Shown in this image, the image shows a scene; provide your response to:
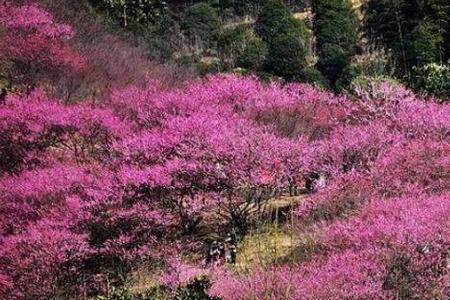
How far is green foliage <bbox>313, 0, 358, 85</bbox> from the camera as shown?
2978 cm

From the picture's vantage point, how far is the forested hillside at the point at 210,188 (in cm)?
840

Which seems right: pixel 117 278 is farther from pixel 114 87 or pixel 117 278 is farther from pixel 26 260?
pixel 114 87

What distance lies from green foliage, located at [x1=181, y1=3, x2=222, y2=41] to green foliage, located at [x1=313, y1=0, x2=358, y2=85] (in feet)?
17.1

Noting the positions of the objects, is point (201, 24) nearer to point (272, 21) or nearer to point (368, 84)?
point (272, 21)

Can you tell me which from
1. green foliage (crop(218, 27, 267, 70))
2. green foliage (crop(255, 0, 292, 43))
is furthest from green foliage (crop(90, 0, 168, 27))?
green foliage (crop(255, 0, 292, 43))

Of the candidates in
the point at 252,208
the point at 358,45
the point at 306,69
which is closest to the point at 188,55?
the point at 306,69

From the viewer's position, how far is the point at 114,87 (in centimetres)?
1925

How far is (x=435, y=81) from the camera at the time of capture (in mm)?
26344

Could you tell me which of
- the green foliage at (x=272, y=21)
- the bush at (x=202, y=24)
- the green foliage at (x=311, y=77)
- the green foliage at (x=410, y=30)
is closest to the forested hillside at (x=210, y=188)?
the green foliage at (x=311, y=77)

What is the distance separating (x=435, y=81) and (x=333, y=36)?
6.64 metres

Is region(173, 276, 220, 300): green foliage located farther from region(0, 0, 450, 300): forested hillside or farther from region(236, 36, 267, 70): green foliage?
region(236, 36, 267, 70): green foliage

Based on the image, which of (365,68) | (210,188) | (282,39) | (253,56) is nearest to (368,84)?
(365,68)

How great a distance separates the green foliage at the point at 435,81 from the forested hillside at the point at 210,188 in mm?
6797

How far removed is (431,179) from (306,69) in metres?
18.2
